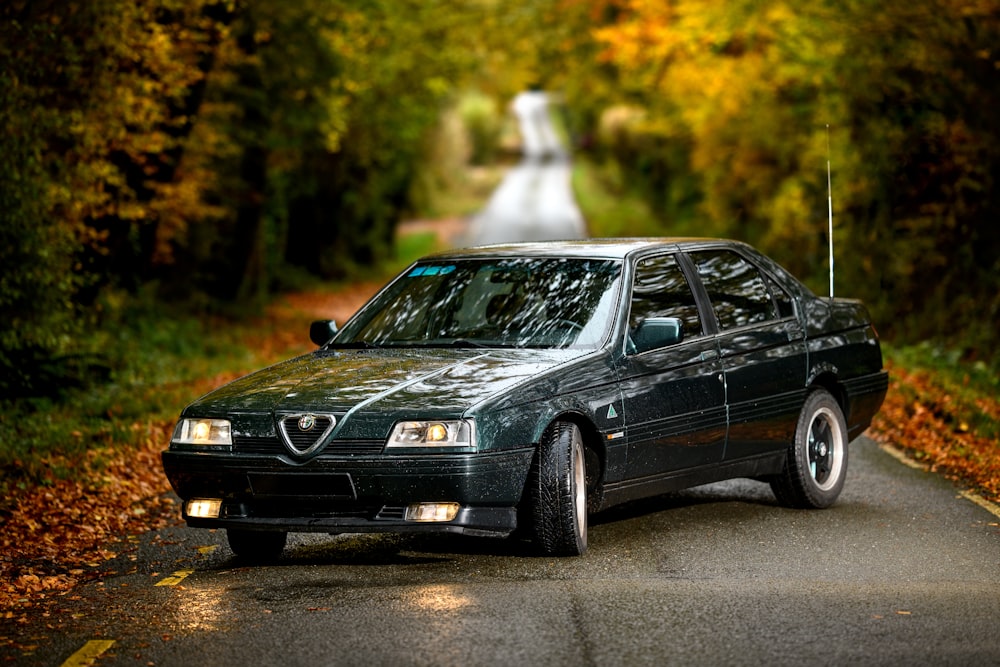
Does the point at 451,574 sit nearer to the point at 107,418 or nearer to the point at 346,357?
the point at 346,357

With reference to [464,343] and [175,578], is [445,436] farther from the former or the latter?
[175,578]

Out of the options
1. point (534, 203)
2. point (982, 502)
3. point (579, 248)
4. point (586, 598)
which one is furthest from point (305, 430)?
point (534, 203)

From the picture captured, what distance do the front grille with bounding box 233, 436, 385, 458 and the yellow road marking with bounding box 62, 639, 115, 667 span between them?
1302mm

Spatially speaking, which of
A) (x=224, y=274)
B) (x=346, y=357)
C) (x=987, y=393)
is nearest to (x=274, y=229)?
(x=224, y=274)

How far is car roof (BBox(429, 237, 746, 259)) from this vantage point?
8742mm

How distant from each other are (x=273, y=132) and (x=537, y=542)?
20683mm

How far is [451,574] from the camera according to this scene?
293 inches

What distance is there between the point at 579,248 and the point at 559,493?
1.89 metres

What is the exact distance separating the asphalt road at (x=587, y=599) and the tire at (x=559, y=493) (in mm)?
127

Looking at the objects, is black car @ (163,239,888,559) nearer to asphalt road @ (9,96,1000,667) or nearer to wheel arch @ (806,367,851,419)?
wheel arch @ (806,367,851,419)

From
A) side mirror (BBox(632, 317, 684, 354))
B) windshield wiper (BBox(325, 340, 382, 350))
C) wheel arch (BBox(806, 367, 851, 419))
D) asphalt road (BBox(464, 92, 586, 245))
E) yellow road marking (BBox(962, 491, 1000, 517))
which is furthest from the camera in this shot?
asphalt road (BBox(464, 92, 586, 245))

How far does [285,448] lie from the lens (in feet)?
23.8

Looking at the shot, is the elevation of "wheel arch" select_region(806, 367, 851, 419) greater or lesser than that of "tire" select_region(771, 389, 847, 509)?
greater

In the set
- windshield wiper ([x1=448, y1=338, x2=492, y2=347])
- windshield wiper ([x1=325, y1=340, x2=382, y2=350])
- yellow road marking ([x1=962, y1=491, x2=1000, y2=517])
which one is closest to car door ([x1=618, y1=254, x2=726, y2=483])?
windshield wiper ([x1=448, y1=338, x2=492, y2=347])
